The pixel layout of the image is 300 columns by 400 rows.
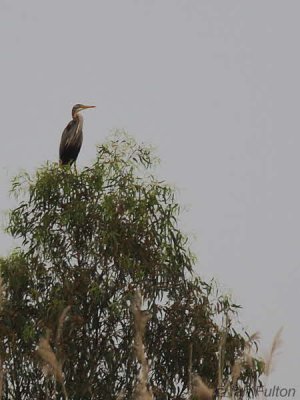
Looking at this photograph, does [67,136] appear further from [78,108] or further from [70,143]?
[78,108]

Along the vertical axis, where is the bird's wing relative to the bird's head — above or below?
below

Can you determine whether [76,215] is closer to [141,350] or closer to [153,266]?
[153,266]

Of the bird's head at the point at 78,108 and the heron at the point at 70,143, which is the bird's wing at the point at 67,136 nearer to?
the heron at the point at 70,143

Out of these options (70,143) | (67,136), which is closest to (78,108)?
(67,136)

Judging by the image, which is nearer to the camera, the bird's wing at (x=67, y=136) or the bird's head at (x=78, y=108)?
the bird's wing at (x=67, y=136)

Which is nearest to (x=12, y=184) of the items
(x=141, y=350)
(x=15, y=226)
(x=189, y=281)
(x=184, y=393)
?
(x=15, y=226)

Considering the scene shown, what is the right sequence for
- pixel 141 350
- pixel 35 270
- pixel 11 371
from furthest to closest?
pixel 35 270
pixel 11 371
pixel 141 350

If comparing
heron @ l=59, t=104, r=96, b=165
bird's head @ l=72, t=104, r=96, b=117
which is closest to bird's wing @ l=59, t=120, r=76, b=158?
heron @ l=59, t=104, r=96, b=165

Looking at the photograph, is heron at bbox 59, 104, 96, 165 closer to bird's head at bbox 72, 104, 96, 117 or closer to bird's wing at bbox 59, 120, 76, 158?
bird's wing at bbox 59, 120, 76, 158

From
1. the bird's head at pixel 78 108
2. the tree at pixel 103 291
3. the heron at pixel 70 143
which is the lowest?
the tree at pixel 103 291

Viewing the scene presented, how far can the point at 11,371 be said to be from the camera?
15.9m

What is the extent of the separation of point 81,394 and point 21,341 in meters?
1.36

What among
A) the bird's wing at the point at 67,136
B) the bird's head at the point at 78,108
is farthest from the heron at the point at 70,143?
the bird's head at the point at 78,108

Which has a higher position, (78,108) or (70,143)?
(78,108)
